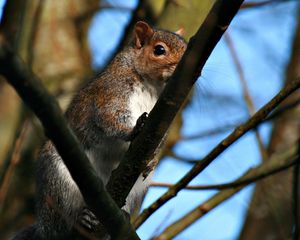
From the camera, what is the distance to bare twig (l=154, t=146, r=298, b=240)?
355 centimetres

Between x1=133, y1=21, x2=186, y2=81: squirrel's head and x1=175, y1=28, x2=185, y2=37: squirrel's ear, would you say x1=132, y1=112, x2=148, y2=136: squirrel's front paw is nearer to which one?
x1=133, y1=21, x2=186, y2=81: squirrel's head

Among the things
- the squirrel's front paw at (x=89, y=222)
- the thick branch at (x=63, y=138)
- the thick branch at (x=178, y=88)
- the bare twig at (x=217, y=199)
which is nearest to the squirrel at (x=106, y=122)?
the squirrel's front paw at (x=89, y=222)

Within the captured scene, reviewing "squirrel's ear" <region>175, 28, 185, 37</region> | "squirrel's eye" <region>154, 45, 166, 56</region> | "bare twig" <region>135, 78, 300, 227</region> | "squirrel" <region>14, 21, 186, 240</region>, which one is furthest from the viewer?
"squirrel's ear" <region>175, 28, 185, 37</region>

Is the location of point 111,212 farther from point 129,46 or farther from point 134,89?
point 129,46

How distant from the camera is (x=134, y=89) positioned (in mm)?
3975

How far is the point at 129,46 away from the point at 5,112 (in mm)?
1269

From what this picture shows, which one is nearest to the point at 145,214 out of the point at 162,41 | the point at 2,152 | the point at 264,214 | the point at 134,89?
the point at 134,89

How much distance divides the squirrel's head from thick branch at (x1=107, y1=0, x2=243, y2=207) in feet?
3.85

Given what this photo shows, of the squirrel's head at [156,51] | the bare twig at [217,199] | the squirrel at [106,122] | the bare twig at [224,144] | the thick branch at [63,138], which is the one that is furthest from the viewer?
the squirrel's head at [156,51]

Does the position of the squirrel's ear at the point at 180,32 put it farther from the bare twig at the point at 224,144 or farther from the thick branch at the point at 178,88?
the thick branch at the point at 178,88

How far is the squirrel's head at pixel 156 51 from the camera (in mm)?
3988

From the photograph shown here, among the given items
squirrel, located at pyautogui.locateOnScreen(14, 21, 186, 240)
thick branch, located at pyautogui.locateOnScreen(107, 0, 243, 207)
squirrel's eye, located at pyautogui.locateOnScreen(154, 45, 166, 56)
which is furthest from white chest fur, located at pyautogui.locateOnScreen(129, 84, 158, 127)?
thick branch, located at pyautogui.locateOnScreen(107, 0, 243, 207)

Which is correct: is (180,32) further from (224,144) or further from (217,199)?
(224,144)

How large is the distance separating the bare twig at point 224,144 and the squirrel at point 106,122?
0.43m
